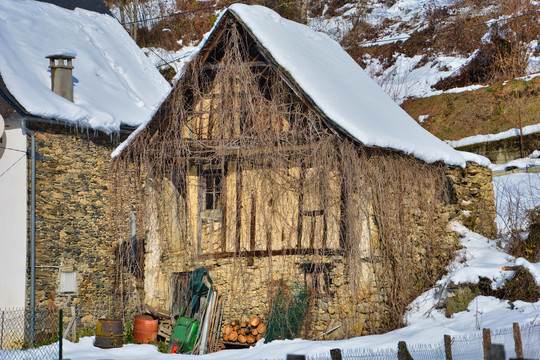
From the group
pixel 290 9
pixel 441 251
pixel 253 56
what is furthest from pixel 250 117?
pixel 290 9

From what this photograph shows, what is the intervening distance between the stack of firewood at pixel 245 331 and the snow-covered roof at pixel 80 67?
4.10 meters

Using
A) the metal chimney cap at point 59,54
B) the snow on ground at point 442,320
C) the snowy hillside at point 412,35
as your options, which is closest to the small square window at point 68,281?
the snow on ground at point 442,320

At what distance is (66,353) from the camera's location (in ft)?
39.4

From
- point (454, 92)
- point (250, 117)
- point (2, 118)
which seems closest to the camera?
point (250, 117)

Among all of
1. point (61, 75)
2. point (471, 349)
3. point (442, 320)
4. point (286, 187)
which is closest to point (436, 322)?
point (442, 320)

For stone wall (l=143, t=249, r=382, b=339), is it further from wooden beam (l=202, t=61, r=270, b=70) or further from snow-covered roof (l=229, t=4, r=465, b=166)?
wooden beam (l=202, t=61, r=270, b=70)

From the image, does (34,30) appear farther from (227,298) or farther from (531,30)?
(531,30)

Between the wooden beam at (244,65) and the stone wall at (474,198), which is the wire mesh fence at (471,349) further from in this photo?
the wooden beam at (244,65)

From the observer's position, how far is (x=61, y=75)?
1488cm

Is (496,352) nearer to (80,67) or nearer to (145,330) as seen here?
(145,330)

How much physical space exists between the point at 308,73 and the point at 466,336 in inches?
189

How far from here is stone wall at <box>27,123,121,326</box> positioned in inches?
540

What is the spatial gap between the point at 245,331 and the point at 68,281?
149 inches

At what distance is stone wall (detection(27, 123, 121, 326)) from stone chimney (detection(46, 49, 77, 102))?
3.19 feet
